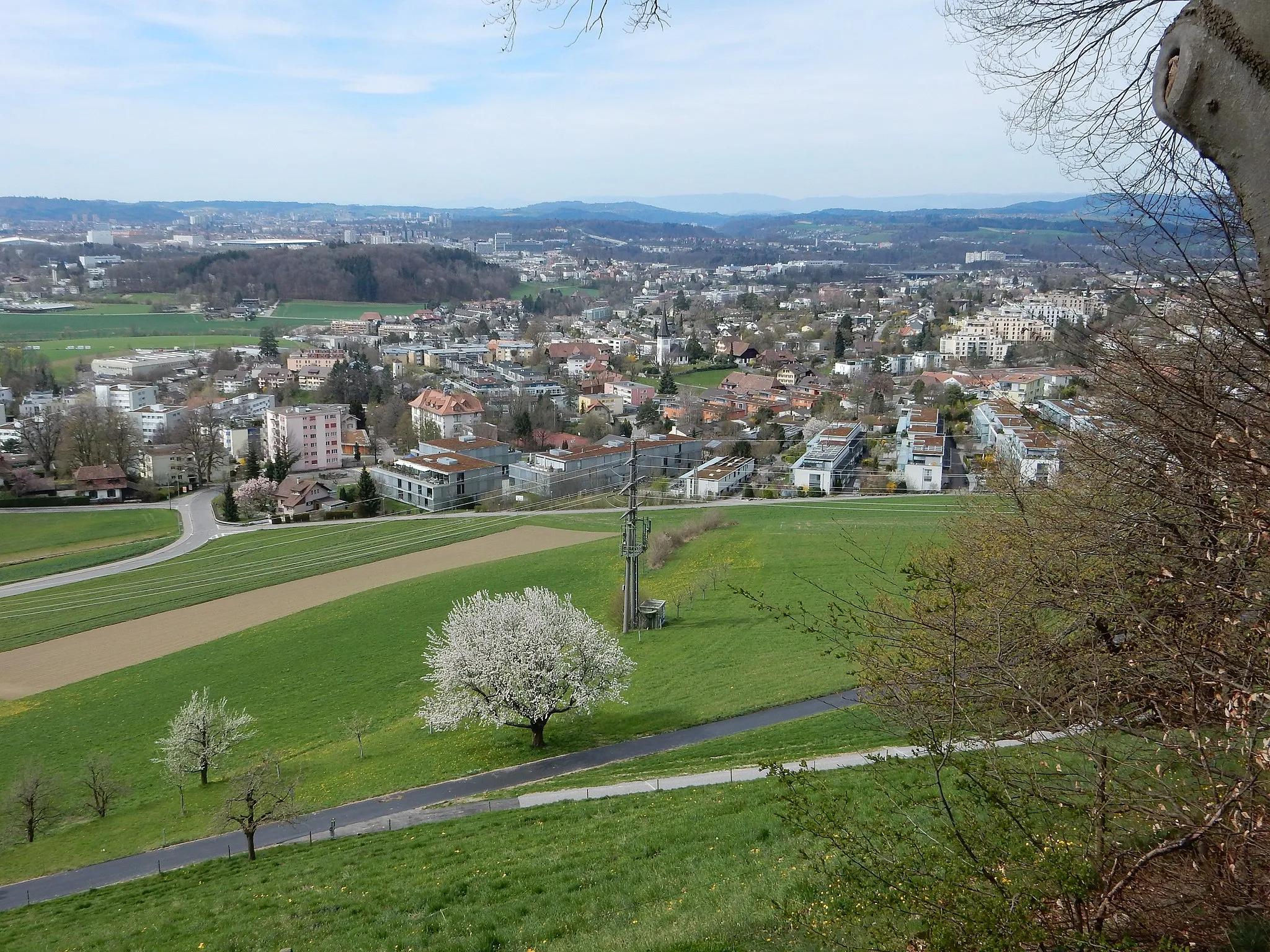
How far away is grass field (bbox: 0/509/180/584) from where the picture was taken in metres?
31.2

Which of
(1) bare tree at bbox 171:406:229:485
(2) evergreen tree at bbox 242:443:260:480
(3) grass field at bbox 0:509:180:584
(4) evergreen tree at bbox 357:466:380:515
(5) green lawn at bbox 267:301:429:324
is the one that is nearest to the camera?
(3) grass field at bbox 0:509:180:584

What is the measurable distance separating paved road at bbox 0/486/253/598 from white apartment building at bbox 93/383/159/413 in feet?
70.2

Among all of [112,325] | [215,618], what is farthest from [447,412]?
[112,325]

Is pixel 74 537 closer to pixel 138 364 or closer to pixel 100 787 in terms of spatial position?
pixel 100 787

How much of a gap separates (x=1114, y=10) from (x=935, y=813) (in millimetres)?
3089

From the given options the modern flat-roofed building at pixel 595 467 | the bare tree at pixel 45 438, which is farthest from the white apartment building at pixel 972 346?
the bare tree at pixel 45 438

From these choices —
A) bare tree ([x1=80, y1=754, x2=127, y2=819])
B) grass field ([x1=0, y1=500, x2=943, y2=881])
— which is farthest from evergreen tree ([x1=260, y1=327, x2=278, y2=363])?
bare tree ([x1=80, y1=754, x2=127, y2=819])

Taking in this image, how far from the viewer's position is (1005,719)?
459cm

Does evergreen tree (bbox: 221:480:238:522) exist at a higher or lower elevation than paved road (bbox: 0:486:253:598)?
higher

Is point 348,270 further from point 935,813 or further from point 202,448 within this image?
point 935,813

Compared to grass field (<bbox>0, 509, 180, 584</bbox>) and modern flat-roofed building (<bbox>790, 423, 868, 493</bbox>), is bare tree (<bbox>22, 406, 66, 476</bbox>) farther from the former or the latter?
modern flat-roofed building (<bbox>790, 423, 868, 493</bbox>)

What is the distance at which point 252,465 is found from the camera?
46062 millimetres

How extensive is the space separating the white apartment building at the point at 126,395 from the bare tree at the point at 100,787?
53424 millimetres

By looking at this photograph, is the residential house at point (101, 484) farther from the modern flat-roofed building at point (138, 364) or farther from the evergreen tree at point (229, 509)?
the modern flat-roofed building at point (138, 364)
